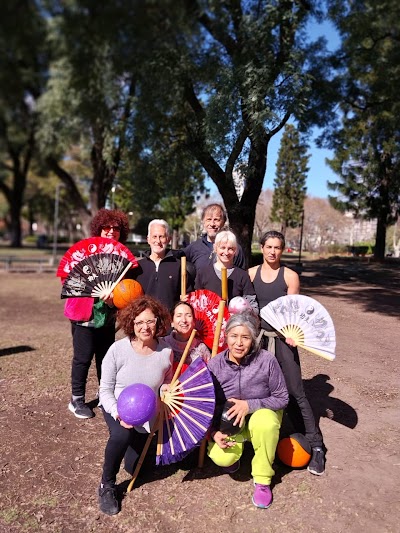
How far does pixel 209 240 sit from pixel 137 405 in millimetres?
1736

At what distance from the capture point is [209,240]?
4.04 meters

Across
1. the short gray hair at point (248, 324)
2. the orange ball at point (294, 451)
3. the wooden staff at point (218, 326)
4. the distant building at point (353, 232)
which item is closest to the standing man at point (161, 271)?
the wooden staff at point (218, 326)

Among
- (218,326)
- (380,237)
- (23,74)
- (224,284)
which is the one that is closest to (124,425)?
(218,326)

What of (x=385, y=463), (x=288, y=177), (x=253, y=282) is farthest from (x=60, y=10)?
(x=288, y=177)

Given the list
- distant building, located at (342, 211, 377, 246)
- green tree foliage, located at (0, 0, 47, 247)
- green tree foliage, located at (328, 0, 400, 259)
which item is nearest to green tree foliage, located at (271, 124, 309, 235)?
distant building, located at (342, 211, 377, 246)

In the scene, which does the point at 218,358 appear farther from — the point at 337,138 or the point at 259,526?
the point at 337,138

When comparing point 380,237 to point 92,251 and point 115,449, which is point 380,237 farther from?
point 115,449

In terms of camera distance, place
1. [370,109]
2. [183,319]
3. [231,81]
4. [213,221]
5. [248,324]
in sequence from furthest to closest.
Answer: [370,109] < [231,81] < [213,221] < [183,319] < [248,324]

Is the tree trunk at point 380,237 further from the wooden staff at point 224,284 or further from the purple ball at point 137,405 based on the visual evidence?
the purple ball at point 137,405

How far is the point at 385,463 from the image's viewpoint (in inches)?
137

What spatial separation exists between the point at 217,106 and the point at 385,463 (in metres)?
7.87

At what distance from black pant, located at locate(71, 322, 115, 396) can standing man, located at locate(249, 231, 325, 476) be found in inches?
57.9

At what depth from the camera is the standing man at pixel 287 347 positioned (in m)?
3.45

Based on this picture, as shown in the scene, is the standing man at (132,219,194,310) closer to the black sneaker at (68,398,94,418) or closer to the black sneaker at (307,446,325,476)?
the black sneaker at (68,398,94,418)
